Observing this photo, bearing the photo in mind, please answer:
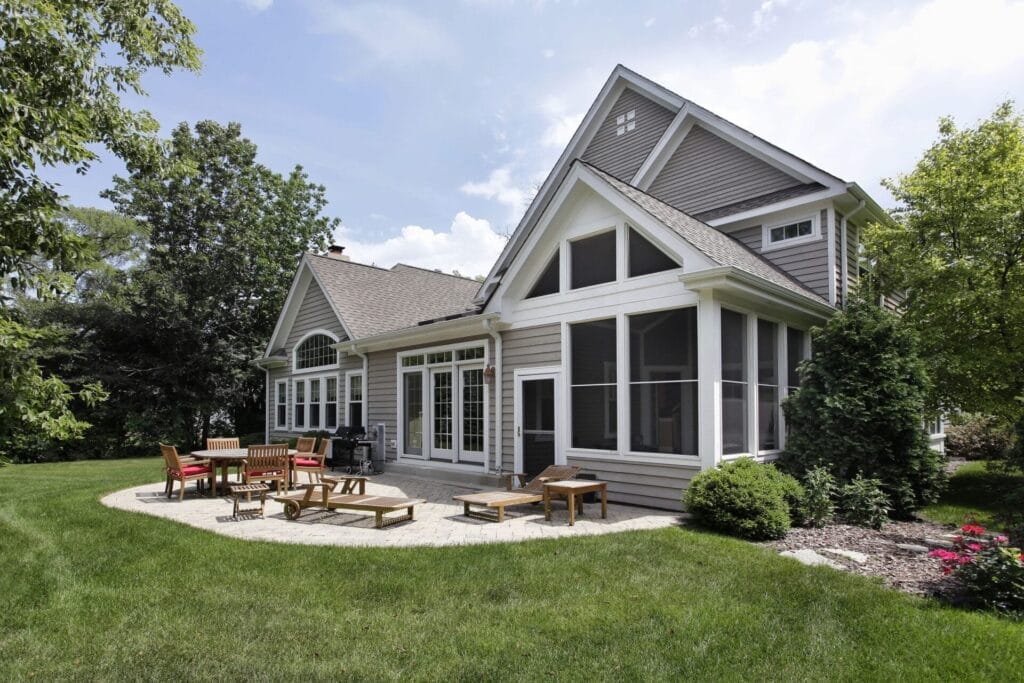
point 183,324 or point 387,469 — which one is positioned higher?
point 183,324

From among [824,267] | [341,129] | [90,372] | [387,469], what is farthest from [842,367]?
[90,372]

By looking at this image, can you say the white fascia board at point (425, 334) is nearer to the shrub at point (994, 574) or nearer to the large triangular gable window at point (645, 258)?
the large triangular gable window at point (645, 258)

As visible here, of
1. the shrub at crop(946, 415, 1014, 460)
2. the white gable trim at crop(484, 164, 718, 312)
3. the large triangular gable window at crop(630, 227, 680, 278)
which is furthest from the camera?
the shrub at crop(946, 415, 1014, 460)

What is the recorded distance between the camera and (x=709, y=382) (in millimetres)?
8125

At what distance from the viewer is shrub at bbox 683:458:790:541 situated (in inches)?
274

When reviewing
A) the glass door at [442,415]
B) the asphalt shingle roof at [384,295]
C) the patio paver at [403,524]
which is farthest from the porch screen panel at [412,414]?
the patio paver at [403,524]

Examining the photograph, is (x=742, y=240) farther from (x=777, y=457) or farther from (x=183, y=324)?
(x=183, y=324)

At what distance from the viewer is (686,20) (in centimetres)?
961

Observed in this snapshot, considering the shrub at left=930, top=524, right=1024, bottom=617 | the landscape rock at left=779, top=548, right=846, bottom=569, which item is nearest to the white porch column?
the landscape rock at left=779, top=548, right=846, bottom=569

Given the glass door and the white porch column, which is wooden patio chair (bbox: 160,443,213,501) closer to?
the glass door

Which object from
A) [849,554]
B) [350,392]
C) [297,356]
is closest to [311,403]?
[297,356]

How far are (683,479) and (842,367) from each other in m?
2.99

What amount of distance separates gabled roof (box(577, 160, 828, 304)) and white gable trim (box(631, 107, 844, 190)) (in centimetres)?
178

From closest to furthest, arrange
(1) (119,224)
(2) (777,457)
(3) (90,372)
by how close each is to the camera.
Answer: (2) (777,457)
(3) (90,372)
(1) (119,224)
